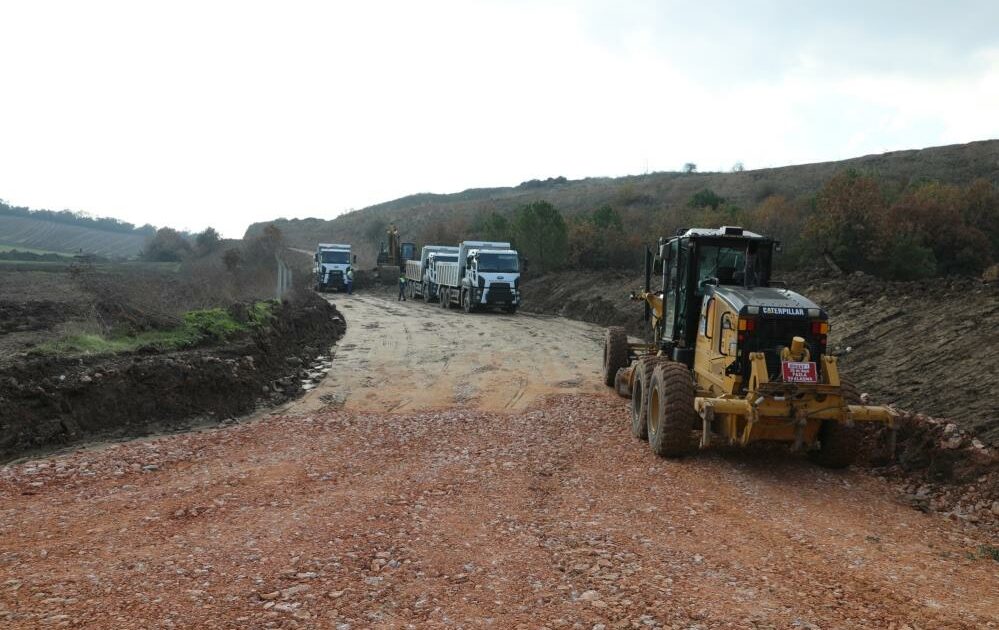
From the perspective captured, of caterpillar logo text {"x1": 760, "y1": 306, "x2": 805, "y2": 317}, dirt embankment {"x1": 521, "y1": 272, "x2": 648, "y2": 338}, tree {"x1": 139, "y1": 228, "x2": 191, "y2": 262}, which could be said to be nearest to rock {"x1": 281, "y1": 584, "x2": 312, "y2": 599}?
caterpillar logo text {"x1": 760, "y1": 306, "x2": 805, "y2": 317}

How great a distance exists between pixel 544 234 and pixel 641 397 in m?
28.1

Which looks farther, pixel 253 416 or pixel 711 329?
pixel 253 416

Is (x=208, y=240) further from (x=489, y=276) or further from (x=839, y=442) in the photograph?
(x=839, y=442)

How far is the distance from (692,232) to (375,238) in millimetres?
89122

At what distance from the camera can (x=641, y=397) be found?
9.75m

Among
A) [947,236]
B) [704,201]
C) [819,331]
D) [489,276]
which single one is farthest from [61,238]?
[819,331]

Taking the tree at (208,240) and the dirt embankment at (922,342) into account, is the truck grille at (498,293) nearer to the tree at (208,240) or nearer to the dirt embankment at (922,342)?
the dirt embankment at (922,342)

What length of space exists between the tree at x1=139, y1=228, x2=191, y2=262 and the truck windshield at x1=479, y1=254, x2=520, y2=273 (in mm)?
27537

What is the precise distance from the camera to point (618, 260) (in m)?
37.8

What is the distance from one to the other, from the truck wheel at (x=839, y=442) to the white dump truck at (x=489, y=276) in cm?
2093

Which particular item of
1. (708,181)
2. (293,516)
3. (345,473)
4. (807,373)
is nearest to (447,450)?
(345,473)

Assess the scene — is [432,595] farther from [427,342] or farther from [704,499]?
[427,342]

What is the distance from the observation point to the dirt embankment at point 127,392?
9031 mm

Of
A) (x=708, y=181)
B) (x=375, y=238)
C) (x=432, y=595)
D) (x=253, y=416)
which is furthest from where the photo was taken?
(x=375, y=238)
